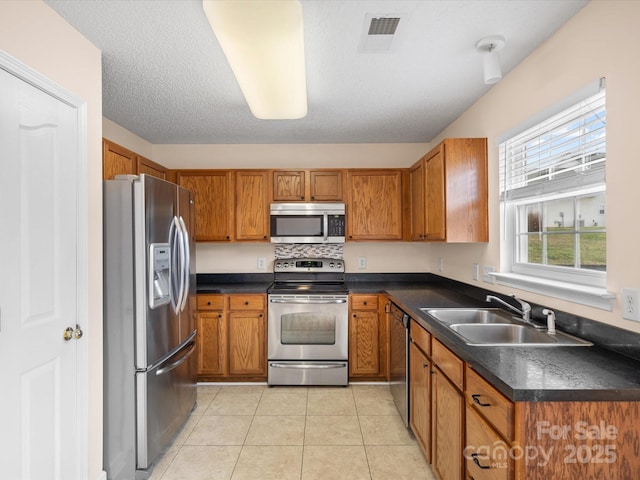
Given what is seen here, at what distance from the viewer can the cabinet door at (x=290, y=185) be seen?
338 cm

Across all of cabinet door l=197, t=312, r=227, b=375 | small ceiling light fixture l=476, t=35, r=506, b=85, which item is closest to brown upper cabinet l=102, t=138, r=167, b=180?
cabinet door l=197, t=312, r=227, b=375

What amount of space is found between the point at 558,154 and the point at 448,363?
126 centimetres

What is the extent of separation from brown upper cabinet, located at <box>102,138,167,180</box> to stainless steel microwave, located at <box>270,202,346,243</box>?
1.21m

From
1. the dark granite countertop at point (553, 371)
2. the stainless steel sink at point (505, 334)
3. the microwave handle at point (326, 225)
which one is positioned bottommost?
the stainless steel sink at point (505, 334)

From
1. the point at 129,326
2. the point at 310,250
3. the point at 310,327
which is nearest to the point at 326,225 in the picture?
the point at 310,250

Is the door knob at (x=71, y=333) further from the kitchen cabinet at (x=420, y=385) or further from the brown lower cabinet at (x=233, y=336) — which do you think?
the kitchen cabinet at (x=420, y=385)

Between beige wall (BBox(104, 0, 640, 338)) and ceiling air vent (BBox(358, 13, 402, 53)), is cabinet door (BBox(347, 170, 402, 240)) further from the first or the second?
ceiling air vent (BBox(358, 13, 402, 53))

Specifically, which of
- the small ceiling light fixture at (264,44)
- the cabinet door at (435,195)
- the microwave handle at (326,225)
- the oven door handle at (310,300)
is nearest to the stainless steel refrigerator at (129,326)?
the small ceiling light fixture at (264,44)

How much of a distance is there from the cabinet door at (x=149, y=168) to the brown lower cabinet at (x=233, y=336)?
1270 mm

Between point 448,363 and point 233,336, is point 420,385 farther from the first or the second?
point 233,336

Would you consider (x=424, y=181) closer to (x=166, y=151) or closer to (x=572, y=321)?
(x=572, y=321)

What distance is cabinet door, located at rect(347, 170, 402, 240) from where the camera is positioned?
3.38 metres

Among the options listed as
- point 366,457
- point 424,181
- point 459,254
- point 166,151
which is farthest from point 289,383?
point 166,151

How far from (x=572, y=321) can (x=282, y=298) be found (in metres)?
2.18
